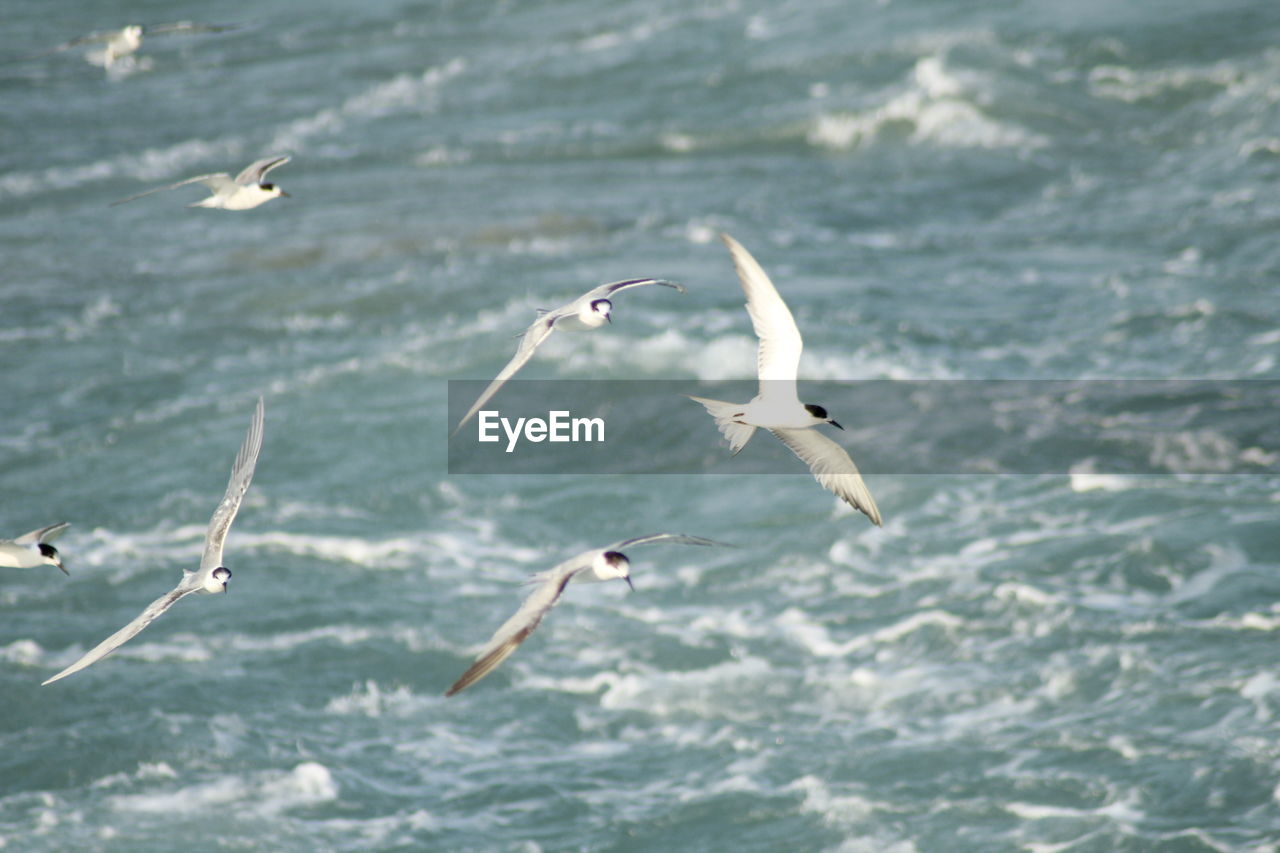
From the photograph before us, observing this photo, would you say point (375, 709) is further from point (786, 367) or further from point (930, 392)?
point (930, 392)

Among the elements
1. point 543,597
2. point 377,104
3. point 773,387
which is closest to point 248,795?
point 543,597

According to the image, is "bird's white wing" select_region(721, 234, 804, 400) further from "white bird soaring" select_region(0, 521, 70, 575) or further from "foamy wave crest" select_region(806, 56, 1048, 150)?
"foamy wave crest" select_region(806, 56, 1048, 150)

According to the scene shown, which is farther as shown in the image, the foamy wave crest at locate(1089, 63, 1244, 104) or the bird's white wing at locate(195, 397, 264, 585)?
the foamy wave crest at locate(1089, 63, 1244, 104)

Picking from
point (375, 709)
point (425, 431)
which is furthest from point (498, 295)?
point (375, 709)

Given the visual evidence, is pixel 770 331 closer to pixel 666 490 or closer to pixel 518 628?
pixel 518 628

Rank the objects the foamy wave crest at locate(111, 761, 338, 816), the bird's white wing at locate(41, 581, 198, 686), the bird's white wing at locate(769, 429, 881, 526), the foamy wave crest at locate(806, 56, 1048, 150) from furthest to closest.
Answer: the foamy wave crest at locate(806, 56, 1048, 150) < the foamy wave crest at locate(111, 761, 338, 816) < the bird's white wing at locate(769, 429, 881, 526) < the bird's white wing at locate(41, 581, 198, 686)

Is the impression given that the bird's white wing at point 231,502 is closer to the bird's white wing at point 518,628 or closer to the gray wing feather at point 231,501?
the gray wing feather at point 231,501

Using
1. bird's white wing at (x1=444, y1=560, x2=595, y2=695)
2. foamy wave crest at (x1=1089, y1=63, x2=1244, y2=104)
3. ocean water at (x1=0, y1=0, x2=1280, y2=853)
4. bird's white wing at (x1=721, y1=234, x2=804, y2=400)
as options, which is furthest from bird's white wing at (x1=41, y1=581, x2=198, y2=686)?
foamy wave crest at (x1=1089, y1=63, x2=1244, y2=104)
